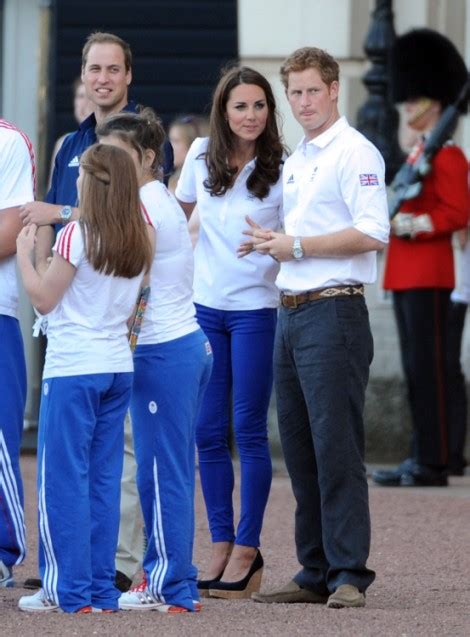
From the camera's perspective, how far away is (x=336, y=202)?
616cm

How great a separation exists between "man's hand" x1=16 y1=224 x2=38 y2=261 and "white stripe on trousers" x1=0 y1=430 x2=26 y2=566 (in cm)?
92

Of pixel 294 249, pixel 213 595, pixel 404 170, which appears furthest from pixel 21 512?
pixel 404 170

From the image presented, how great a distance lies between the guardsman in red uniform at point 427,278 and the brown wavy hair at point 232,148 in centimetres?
289

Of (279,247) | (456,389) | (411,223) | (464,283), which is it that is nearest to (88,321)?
(279,247)

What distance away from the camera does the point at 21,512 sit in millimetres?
6691

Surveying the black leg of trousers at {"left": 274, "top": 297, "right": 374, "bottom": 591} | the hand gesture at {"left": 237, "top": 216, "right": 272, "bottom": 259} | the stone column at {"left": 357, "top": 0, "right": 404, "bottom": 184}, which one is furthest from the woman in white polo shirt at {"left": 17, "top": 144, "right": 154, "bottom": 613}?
the stone column at {"left": 357, "top": 0, "right": 404, "bottom": 184}

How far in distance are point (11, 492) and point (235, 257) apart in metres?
1.12

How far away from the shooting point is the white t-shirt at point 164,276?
5.97 meters

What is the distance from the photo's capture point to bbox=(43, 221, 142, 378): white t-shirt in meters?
5.85

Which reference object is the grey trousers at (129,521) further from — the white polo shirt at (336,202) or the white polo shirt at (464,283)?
the white polo shirt at (464,283)

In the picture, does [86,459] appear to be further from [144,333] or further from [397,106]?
[397,106]

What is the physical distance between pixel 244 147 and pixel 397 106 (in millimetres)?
4279

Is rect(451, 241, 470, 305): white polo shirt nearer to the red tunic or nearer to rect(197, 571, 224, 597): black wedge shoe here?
the red tunic

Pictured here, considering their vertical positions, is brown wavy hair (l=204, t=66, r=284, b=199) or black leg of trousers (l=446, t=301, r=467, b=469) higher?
brown wavy hair (l=204, t=66, r=284, b=199)
